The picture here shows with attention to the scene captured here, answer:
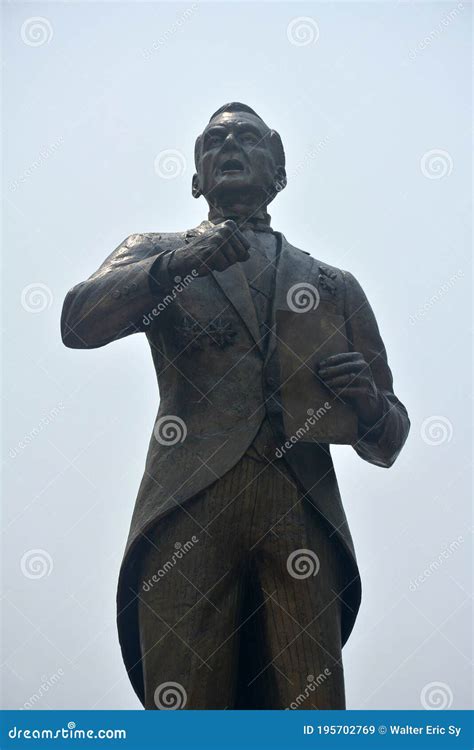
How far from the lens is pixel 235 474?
7926 mm

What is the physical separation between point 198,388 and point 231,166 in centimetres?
175

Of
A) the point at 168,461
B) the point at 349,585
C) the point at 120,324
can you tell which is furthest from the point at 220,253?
the point at 349,585

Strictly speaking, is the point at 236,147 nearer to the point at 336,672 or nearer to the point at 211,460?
the point at 211,460

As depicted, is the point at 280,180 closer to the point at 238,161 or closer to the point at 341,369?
the point at 238,161

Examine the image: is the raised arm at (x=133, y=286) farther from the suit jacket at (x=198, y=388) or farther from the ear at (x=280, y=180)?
the ear at (x=280, y=180)

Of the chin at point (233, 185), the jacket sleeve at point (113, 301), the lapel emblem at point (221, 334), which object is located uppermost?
the chin at point (233, 185)

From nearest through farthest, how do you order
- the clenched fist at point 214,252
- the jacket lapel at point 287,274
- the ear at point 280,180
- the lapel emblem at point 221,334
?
the clenched fist at point 214,252 < the lapel emblem at point 221,334 < the jacket lapel at point 287,274 < the ear at point 280,180

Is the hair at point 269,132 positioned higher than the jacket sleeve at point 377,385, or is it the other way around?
the hair at point 269,132

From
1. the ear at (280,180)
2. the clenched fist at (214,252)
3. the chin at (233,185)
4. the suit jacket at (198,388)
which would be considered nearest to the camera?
the clenched fist at (214,252)

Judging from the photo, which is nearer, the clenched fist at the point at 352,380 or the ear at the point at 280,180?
the clenched fist at the point at 352,380

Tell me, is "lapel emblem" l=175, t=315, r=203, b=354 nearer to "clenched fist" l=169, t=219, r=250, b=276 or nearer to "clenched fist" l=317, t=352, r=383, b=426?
"clenched fist" l=169, t=219, r=250, b=276

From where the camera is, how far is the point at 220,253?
25.6 ft

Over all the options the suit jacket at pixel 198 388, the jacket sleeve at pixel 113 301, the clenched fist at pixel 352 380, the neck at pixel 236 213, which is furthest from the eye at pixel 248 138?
the clenched fist at pixel 352 380

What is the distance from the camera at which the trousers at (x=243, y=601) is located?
7633 millimetres
